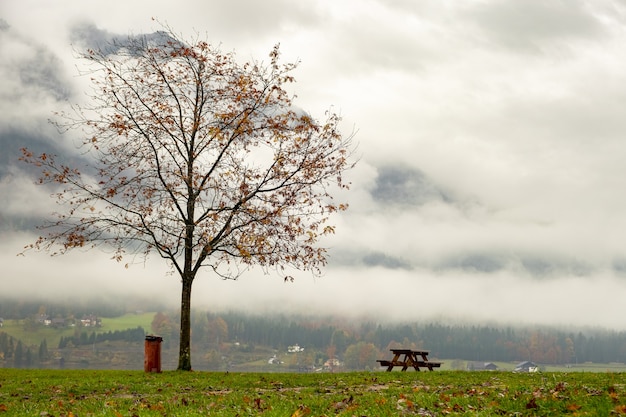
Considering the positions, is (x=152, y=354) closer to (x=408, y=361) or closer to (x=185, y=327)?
(x=185, y=327)

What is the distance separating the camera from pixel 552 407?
13133mm

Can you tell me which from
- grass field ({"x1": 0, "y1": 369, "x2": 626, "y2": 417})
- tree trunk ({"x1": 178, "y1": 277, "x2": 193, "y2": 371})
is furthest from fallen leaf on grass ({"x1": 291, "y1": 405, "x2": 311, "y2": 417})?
tree trunk ({"x1": 178, "y1": 277, "x2": 193, "y2": 371})

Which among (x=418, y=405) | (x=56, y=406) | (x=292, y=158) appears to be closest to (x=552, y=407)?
(x=418, y=405)

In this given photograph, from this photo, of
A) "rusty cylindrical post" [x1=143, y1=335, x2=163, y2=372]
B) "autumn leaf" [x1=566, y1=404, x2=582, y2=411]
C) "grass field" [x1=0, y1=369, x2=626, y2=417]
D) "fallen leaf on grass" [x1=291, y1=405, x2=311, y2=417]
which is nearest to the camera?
"autumn leaf" [x1=566, y1=404, x2=582, y2=411]

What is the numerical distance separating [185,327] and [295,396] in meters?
15.5

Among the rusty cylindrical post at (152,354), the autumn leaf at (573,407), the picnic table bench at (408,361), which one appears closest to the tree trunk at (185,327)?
the rusty cylindrical post at (152,354)

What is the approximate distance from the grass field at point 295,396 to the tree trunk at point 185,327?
3672 millimetres

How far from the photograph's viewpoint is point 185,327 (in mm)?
32719

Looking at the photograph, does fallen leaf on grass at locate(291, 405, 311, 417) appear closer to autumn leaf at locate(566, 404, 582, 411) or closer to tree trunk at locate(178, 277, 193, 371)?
autumn leaf at locate(566, 404, 582, 411)

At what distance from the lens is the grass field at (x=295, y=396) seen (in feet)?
44.8

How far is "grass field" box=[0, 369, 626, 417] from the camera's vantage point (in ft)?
44.8

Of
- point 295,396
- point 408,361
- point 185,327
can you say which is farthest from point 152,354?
point 295,396

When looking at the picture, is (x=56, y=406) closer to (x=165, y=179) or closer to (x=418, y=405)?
(x=418, y=405)

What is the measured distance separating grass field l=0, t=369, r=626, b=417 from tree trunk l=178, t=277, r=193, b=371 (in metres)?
3.67
